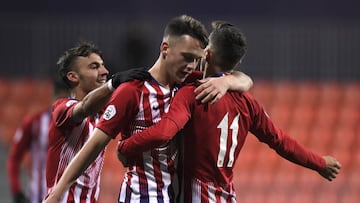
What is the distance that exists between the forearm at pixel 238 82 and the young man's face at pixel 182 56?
0.74 ft

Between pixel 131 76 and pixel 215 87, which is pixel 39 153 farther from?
pixel 215 87

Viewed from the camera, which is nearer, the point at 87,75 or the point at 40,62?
the point at 87,75

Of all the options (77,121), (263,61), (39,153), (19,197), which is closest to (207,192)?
(77,121)

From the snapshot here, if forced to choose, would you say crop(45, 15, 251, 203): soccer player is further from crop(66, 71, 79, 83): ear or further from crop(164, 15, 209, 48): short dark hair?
crop(66, 71, 79, 83): ear

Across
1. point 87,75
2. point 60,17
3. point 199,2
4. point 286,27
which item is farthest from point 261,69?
point 87,75

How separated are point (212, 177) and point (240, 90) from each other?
484 millimetres

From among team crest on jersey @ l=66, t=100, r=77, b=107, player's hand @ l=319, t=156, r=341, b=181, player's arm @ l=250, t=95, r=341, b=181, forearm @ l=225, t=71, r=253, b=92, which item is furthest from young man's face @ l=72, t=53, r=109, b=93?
player's hand @ l=319, t=156, r=341, b=181

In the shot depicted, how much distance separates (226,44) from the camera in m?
4.54

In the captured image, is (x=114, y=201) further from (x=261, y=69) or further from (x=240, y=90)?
(x=240, y=90)

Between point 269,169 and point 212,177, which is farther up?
point 212,177

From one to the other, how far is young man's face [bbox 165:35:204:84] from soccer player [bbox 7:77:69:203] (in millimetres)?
2652

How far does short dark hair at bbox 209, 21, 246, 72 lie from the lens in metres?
4.54

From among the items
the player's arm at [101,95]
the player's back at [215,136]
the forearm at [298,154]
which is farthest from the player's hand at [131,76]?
the forearm at [298,154]

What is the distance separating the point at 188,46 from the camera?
4.45 m
